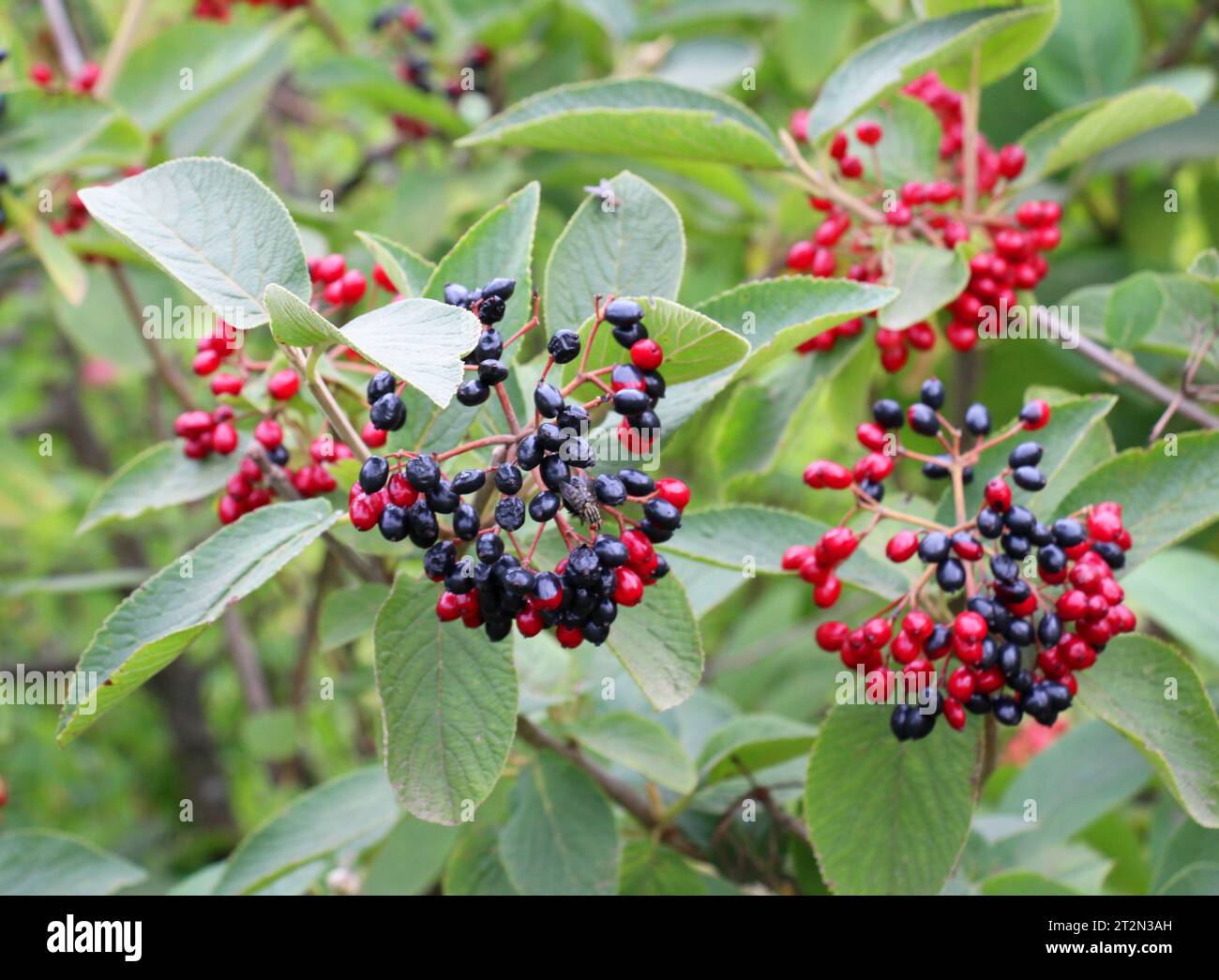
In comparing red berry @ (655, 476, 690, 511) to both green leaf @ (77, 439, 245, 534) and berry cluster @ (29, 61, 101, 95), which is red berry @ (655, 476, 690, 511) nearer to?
green leaf @ (77, 439, 245, 534)

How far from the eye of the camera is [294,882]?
7.94 feet

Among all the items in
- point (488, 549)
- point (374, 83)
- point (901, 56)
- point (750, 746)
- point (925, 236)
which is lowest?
point (750, 746)

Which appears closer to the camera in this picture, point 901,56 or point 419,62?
point 901,56

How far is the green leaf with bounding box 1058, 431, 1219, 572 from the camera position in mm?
1882

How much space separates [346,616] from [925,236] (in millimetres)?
1238

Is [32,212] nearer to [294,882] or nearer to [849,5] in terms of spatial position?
[294,882]

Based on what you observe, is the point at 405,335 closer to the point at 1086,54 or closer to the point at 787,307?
the point at 787,307

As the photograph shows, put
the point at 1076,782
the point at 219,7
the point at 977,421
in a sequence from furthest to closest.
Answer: the point at 219,7
the point at 1076,782
the point at 977,421

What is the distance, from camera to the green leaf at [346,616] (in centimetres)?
198

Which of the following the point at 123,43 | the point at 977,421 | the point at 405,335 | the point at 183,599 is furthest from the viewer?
the point at 123,43

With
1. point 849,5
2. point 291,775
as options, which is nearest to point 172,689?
point 291,775

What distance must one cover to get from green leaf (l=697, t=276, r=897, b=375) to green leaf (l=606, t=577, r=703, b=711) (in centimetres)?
34

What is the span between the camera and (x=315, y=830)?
226cm

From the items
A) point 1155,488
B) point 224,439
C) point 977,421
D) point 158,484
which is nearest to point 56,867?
point 158,484
